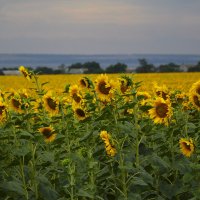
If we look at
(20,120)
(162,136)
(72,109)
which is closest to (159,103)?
(162,136)

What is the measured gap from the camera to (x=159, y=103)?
5.11 metres

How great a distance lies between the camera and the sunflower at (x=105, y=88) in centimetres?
496

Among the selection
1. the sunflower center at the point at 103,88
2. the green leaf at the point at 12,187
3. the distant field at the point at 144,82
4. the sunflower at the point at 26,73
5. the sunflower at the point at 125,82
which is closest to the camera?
the green leaf at the point at 12,187

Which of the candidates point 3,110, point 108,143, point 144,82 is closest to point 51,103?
point 3,110

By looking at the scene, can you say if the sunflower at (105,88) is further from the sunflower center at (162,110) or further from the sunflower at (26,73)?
the sunflower at (26,73)

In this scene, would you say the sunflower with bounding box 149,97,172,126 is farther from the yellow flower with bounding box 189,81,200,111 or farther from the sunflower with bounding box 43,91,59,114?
the sunflower with bounding box 43,91,59,114

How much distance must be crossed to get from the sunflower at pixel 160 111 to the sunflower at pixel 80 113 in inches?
24.2

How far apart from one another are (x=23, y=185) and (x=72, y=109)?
103cm

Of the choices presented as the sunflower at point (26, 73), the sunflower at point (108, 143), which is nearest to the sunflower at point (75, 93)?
the sunflower at point (26, 73)

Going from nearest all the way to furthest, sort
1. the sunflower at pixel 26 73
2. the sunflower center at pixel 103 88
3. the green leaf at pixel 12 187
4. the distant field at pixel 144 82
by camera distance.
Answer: the green leaf at pixel 12 187 → the sunflower center at pixel 103 88 → the sunflower at pixel 26 73 → the distant field at pixel 144 82

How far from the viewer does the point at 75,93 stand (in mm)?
5512

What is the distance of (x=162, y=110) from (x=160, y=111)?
0.02 m

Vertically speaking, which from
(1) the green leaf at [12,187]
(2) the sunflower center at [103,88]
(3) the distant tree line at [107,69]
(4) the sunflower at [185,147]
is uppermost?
(2) the sunflower center at [103,88]

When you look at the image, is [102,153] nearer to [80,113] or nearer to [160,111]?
[80,113]
